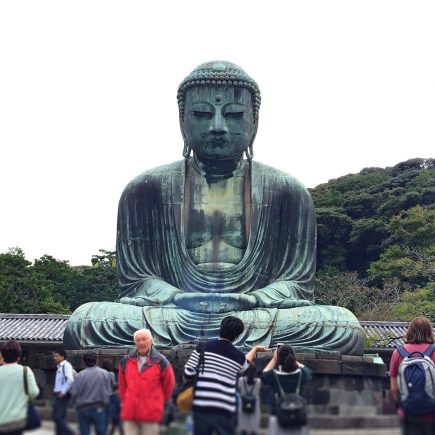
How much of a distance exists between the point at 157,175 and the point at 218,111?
1.25 metres

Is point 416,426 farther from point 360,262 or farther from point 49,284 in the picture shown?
point 360,262

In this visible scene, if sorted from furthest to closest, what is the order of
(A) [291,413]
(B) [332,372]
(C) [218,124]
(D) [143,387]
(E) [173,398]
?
(C) [218,124] < (B) [332,372] < (E) [173,398] < (D) [143,387] < (A) [291,413]

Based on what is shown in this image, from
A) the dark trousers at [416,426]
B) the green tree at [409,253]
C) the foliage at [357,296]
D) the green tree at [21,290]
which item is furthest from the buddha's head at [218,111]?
the green tree at [409,253]

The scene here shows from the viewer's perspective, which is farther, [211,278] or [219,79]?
[219,79]

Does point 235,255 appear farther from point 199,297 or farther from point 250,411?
point 250,411

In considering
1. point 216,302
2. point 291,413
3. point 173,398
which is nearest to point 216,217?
point 216,302

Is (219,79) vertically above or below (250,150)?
above

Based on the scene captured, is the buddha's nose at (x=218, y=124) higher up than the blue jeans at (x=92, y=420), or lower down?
higher up

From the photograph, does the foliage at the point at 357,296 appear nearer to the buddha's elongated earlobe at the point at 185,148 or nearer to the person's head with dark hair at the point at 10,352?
the buddha's elongated earlobe at the point at 185,148

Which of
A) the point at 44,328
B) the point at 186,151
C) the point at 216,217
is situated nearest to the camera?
the point at 216,217

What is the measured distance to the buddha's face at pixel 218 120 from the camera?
1200cm

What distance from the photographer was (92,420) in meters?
6.18

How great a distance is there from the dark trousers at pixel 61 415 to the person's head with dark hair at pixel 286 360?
1.70m

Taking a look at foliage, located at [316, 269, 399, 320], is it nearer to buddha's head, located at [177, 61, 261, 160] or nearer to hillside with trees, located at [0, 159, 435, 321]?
hillside with trees, located at [0, 159, 435, 321]
